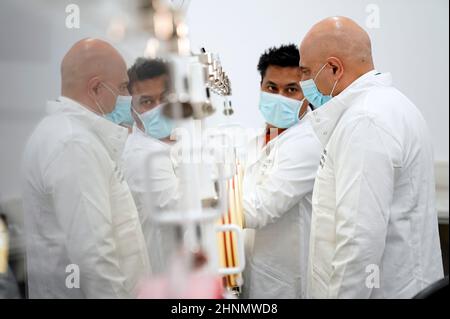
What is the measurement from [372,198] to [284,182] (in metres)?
0.26

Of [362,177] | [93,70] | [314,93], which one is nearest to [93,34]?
[93,70]

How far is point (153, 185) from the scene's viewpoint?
140 centimetres

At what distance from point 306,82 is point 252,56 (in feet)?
0.61

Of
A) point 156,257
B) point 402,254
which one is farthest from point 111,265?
point 402,254

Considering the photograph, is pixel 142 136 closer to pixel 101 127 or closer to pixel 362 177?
pixel 101 127

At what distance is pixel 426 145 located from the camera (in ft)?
5.11

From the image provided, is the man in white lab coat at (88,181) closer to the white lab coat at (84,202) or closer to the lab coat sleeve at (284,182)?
the white lab coat at (84,202)

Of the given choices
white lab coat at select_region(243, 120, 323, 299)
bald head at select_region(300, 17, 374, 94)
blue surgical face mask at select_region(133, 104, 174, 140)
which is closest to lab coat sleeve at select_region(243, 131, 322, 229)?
white lab coat at select_region(243, 120, 323, 299)

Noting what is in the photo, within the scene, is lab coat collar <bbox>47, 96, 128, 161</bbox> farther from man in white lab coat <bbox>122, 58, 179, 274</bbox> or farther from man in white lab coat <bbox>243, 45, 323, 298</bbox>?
man in white lab coat <bbox>243, 45, 323, 298</bbox>

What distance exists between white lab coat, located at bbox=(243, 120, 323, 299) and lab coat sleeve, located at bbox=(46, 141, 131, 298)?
1.36ft

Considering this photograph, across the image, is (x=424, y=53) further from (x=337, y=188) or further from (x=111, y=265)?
(x=111, y=265)

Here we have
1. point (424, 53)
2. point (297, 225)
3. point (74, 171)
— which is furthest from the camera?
point (424, 53)

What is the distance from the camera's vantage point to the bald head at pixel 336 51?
1508 mm

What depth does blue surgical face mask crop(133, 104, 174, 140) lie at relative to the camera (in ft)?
4.57
